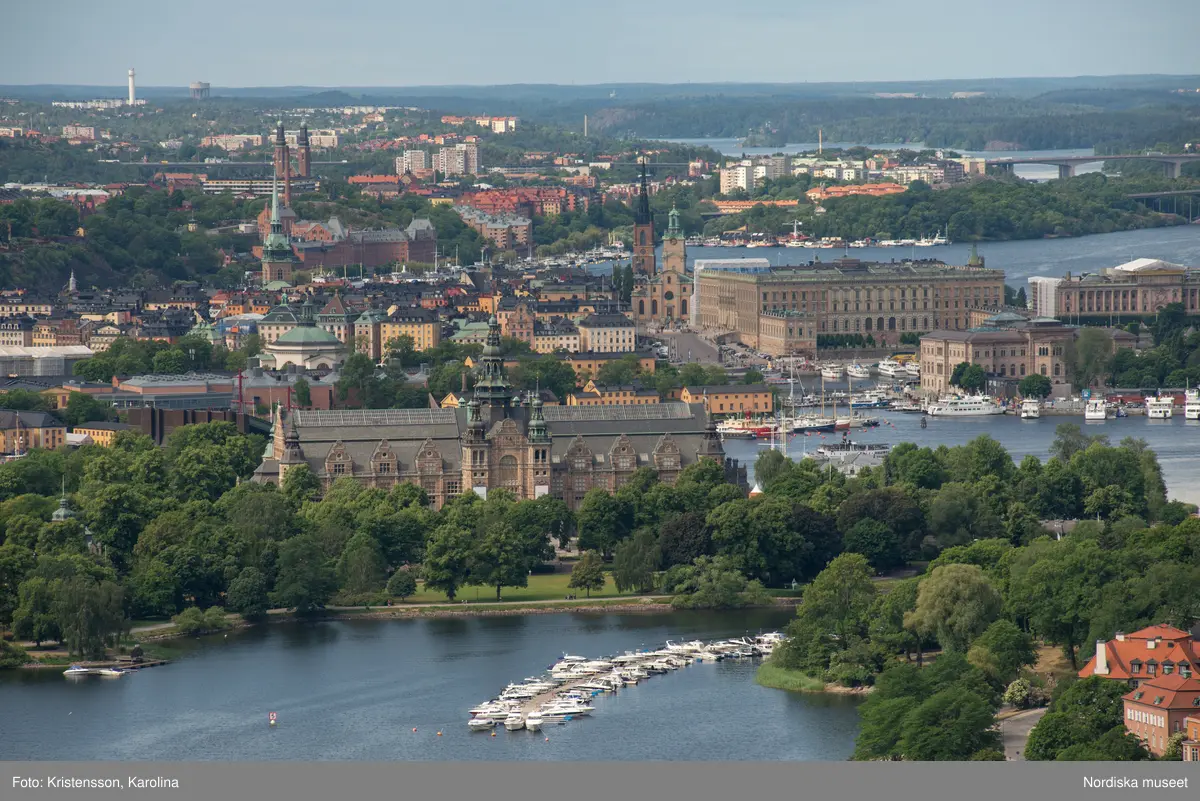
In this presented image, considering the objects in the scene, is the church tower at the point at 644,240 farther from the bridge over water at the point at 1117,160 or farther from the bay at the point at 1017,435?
the bridge over water at the point at 1117,160

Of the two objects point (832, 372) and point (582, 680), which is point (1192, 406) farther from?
point (582, 680)

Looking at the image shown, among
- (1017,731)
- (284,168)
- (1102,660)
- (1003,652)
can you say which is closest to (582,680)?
(1003,652)

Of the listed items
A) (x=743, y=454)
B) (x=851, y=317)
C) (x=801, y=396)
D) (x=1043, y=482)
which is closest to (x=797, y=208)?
(x=851, y=317)

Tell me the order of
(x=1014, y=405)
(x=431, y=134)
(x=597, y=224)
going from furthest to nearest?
1. (x=431, y=134)
2. (x=597, y=224)
3. (x=1014, y=405)

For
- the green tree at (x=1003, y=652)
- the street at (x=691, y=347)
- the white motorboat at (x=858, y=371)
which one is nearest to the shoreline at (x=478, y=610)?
the green tree at (x=1003, y=652)

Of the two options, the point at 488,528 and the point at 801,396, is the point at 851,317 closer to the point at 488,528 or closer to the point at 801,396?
Answer: the point at 801,396

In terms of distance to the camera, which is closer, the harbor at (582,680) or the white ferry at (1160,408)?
the harbor at (582,680)
